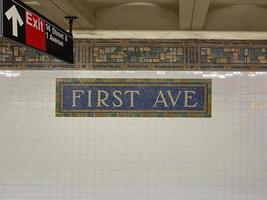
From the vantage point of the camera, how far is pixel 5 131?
260 inches

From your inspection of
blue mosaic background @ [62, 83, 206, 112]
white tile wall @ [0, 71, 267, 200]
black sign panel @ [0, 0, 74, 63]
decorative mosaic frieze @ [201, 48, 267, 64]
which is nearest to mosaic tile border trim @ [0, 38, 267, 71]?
decorative mosaic frieze @ [201, 48, 267, 64]

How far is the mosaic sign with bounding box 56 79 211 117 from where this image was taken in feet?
21.3

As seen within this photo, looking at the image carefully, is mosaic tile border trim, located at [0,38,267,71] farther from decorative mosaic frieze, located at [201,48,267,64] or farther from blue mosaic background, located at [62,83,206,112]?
blue mosaic background, located at [62,83,206,112]

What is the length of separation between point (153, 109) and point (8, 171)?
2.19 m

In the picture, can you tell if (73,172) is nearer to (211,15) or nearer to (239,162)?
(239,162)

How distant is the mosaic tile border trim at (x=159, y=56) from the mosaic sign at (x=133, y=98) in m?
0.21

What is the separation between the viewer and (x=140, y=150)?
21.3ft

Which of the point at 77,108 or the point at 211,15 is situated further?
the point at 77,108

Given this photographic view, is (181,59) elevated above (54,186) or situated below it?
above

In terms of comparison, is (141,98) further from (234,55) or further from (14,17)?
(14,17)

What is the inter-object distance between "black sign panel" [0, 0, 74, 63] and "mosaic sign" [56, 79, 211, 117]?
157 centimetres

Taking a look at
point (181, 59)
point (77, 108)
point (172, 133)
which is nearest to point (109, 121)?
point (77, 108)

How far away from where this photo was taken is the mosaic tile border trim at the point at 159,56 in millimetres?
6500

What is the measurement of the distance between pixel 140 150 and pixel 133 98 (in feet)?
2.36
